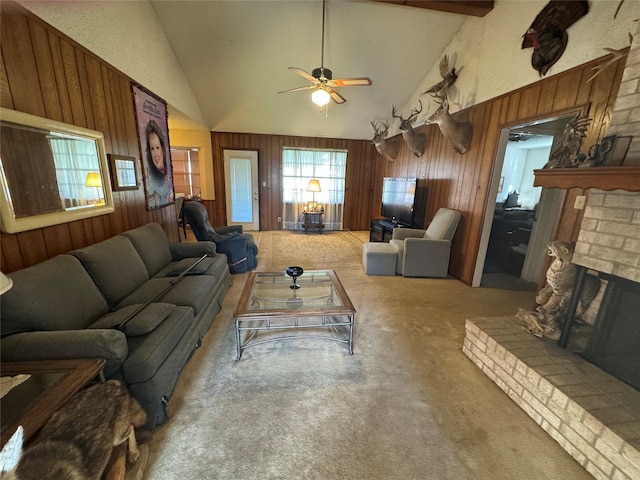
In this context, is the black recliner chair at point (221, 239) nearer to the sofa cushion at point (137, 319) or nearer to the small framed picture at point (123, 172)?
the small framed picture at point (123, 172)

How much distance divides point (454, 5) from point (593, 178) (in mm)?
2844

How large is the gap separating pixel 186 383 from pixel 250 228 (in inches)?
203

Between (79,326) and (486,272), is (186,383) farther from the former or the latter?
(486,272)

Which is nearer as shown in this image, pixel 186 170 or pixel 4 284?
pixel 4 284

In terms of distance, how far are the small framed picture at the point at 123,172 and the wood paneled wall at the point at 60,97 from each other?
71 millimetres

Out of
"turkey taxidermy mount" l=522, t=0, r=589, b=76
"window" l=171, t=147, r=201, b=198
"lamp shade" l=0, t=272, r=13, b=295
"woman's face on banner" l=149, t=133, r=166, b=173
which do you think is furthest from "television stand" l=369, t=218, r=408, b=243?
"window" l=171, t=147, r=201, b=198

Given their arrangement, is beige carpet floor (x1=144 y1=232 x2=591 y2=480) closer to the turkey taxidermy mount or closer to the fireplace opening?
the fireplace opening

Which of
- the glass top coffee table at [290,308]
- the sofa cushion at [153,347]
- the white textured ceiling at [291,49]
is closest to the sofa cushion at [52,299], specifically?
the sofa cushion at [153,347]

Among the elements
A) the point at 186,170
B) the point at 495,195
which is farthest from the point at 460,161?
the point at 186,170

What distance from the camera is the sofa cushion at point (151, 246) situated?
2.48 m

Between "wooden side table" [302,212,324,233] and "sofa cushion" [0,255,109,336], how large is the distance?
196 inches

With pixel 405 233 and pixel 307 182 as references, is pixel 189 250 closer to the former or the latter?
pixel 405 233

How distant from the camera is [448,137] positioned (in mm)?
3621

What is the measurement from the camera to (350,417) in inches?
61.8
